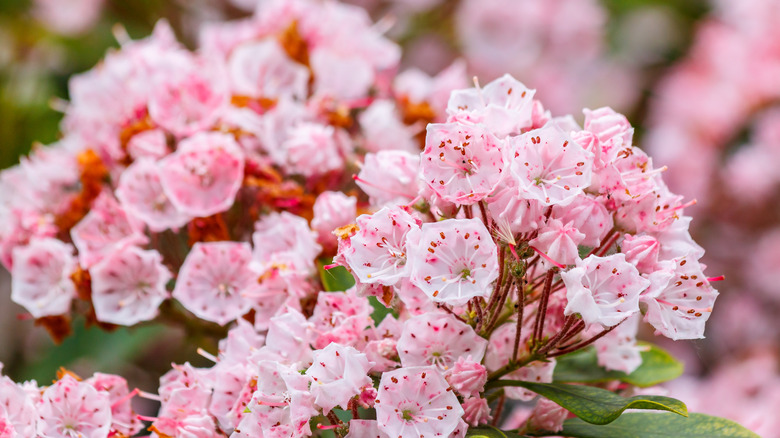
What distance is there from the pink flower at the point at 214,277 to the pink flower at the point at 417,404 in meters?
0.43

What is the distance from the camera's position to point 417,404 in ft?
3.10

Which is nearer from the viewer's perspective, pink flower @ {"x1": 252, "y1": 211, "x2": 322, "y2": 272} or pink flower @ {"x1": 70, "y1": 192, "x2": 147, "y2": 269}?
pink flower @ {"x1": 252, "y1": 211, "x2": 322, "y2": 272}

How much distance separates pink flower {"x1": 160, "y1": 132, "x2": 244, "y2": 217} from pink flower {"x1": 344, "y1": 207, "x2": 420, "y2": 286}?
465 mm

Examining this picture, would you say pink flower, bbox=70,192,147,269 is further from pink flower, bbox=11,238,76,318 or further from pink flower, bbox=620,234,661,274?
pink flower, bbox=620,234,661,274

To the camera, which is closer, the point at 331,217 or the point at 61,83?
the point at 331,217

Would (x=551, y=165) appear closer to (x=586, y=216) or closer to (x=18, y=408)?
(x=586, y=216)

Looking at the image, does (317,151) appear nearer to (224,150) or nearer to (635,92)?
(224,150)

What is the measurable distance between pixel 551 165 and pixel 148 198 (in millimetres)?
758

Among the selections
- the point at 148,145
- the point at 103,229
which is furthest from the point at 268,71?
the point at 103,229

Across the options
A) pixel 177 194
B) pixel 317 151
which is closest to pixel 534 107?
pixel 317 151

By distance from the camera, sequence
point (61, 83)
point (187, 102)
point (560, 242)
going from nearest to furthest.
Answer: point (560, 242), point (187, 102), point (61, 83)

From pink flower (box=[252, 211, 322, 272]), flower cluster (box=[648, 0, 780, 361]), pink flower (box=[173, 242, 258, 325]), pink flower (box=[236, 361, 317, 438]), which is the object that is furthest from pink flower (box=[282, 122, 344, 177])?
flower cluster (box=[648, 0, 780, 361])

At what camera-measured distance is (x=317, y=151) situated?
1439 millimetres

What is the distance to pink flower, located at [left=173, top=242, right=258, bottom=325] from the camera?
4.23ft
